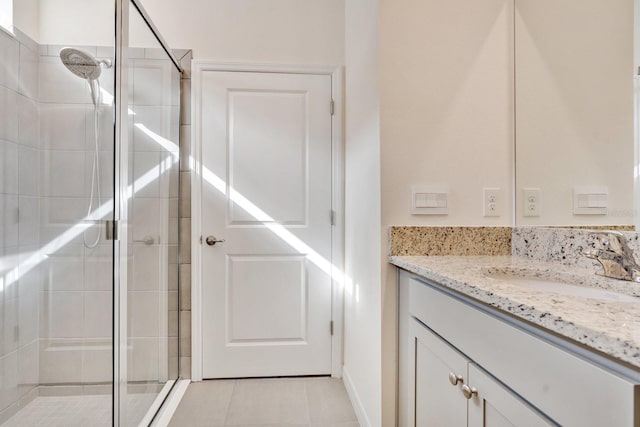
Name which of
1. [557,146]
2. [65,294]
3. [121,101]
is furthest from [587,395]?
[121,101]

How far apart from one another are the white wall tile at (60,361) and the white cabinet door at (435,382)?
1168mm

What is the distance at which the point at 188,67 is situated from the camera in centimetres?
214

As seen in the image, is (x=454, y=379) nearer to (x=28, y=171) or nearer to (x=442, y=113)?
(x=442, y=113)

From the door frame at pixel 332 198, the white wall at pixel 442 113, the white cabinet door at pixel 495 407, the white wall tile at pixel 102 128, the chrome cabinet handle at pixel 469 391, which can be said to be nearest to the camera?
the white cabinet door at pixel 495 407

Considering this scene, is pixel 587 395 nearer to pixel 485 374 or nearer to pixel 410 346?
pixel 485 374

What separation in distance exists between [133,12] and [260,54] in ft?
2.62

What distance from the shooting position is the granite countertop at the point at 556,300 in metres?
0.48

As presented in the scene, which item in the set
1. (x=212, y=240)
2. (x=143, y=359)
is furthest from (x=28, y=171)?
(x=212, y=240)

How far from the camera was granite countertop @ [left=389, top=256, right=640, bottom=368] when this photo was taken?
48cm

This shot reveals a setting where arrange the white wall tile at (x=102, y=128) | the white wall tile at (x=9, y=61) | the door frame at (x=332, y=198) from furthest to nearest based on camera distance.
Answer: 1. the door frame at (x=332, y=198)
2. the white wall tile at (x=102, y=128)
3. the white wall tile at (x=9, y=61)

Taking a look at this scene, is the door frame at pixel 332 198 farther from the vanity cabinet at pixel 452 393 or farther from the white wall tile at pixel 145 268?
the vanity cabinet at pixel 452 393

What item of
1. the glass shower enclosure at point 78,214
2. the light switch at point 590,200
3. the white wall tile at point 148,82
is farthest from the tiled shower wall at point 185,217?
the light switch at point 590,200

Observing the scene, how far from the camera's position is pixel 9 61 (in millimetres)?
972

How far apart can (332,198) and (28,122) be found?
5.03ft
